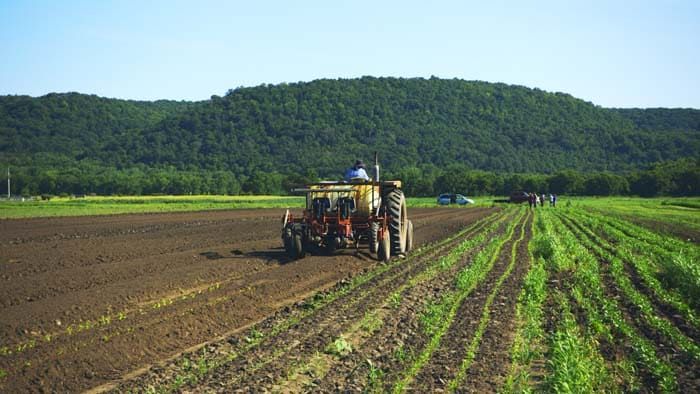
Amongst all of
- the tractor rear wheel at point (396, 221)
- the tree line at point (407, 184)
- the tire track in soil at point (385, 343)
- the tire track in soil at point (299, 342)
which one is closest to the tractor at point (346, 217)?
the tractor rear wheel at point (396, 221)

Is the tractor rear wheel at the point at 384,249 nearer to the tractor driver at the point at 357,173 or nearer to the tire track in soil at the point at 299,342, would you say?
the tractor driver at the point at 357,173

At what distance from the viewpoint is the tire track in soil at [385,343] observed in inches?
268

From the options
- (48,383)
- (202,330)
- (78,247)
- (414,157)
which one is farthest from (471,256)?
(414,157)

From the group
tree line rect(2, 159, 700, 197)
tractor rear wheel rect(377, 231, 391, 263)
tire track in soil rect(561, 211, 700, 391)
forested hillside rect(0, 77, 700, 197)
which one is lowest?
tire track in soil rect(561, 211, 700, 391)

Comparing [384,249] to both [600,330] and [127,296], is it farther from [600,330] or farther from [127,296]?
[600,330]

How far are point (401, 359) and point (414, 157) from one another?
397ft

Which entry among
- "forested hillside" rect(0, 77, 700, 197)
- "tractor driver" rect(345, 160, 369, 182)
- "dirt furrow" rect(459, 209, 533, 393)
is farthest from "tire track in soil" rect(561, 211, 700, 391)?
"forested hillside" rect(0, 77, 700, 197)

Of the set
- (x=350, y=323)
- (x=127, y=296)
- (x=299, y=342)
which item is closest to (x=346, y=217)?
(x=127, y=296)

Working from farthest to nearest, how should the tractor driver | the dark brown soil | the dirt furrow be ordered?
the tractor driver → the dark brown soil → the dirt furrow

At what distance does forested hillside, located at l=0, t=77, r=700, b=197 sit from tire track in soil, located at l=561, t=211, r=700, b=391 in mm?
95208

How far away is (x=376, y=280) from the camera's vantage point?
13.5 meters

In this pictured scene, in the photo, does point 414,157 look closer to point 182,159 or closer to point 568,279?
point 182,159

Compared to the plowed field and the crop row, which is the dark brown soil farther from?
the crop row

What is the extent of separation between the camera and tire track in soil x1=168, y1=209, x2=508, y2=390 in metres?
6.89
